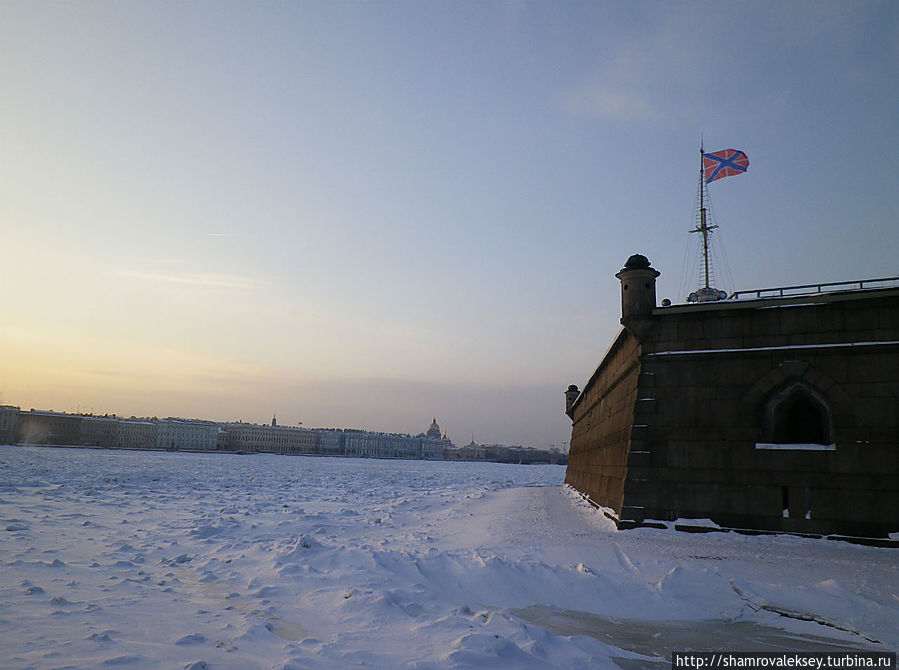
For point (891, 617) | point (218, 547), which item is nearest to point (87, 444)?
point (218, 547)

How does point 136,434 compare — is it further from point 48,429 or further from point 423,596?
point 423,596

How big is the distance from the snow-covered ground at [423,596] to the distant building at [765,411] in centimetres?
95

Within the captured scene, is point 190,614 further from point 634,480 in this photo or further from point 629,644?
point 634,480

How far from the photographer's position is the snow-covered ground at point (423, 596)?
6.30m

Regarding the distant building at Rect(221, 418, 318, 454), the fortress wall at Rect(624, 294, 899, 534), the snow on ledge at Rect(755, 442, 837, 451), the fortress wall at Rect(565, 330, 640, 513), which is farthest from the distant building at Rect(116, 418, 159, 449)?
the snow on ledge at Rect(755, 442, 837, 451)

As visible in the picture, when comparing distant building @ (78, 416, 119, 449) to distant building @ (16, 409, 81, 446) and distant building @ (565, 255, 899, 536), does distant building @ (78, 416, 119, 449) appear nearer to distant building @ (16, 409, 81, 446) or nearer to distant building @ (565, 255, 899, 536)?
distant building @ (16, 409, 81, 446)

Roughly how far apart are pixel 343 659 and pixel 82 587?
213 inches

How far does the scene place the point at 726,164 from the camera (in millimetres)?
18594

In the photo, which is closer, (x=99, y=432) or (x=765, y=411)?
(x=765, y=411)

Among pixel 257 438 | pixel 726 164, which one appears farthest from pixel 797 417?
pixel 257 438

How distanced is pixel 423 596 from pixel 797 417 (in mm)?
10957

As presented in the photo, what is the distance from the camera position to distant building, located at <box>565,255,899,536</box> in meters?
12.6

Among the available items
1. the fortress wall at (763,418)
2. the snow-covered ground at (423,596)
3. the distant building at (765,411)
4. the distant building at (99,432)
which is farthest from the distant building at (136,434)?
the fortress wall at (763,418)

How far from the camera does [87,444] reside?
15488 centimetres
